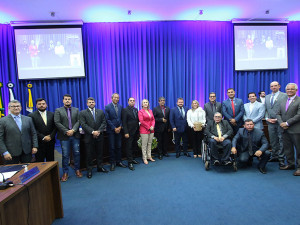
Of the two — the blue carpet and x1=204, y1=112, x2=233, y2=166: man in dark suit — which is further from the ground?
x1=204, y1=112, x2=233, y2=166: man in dark suit

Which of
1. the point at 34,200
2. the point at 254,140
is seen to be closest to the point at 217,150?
the point at 254,140

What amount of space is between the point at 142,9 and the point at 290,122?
4227 mm

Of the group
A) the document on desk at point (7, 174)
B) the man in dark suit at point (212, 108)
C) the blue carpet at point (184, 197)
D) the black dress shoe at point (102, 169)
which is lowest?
the blue carpet at point (184, 197)

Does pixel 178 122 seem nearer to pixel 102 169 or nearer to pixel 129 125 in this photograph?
pixel 129 125

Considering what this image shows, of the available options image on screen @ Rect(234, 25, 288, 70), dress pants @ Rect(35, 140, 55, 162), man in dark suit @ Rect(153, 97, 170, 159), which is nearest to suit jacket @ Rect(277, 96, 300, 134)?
man in dark suit @ Rect(153, 97, 170, 159)

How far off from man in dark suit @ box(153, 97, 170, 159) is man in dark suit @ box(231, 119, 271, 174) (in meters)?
1.67

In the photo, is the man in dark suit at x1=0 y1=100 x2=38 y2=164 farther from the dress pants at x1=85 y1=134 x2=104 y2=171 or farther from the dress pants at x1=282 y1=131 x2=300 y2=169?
the dress pants at x1=282 y1=131 x2=300 y2=169

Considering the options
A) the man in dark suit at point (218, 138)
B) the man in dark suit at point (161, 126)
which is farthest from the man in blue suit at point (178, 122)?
the man in dark suit at point (218, 138)

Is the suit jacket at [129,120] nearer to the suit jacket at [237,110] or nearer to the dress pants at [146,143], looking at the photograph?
the dress pants at [146,143]

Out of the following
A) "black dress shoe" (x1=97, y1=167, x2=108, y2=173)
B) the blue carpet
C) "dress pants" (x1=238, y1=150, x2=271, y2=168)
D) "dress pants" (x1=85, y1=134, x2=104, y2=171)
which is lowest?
the blue carpet

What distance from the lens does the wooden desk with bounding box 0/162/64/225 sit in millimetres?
1633

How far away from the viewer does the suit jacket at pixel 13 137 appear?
9.37ft

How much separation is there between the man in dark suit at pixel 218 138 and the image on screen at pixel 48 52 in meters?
4.09

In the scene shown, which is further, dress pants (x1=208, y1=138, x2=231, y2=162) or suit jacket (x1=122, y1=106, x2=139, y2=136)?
suit jacket (x1=122, y1=106, x2=139, y2=136)
